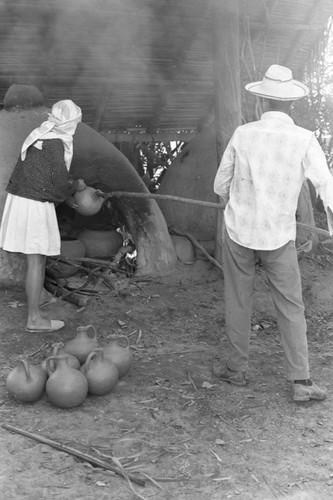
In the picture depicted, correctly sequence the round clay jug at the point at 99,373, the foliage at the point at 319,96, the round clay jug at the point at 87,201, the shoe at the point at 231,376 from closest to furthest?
the round clay jug at the point at 99,373
the shoe at the point at 231,376
the round clay jug at the point at 87,201
the foliage at the point at 319,96

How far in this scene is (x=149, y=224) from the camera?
635 cm

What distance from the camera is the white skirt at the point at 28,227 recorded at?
15.5ft

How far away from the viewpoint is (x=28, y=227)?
4730 millimetres

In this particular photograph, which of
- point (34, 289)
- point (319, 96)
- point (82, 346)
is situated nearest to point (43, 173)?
point (34, 289)

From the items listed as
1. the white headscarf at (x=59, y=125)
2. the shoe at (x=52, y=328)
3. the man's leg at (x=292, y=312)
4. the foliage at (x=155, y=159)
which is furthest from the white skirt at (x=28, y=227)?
the foliage at (x=155, y=159)

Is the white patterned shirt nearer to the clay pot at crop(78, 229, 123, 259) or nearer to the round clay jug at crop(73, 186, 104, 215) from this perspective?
the round clay jug at crop(73, 186, 104, 215)

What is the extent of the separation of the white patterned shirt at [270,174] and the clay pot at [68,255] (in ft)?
7.68

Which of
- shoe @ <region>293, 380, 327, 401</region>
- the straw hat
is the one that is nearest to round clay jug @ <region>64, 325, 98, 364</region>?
shoe @ <region>293, 380, 327, 401</region>

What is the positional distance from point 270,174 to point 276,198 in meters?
0.14

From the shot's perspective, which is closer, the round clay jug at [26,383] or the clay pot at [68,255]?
the round clay jug at [26,383]

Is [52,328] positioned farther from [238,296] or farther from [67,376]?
[238,296]

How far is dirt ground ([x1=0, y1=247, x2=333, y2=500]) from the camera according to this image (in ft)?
9.82

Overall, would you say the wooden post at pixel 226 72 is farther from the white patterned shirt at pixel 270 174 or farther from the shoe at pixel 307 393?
the shoe at pixel 307 393

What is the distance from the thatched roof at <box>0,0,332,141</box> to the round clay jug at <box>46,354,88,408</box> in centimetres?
292
